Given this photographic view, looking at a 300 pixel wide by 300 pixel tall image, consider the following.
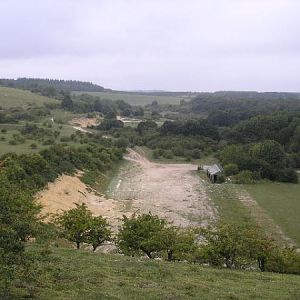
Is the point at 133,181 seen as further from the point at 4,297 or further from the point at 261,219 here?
the point at 4,297

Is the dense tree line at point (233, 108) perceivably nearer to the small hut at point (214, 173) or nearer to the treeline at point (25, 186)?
the small hut at point (214, 173)

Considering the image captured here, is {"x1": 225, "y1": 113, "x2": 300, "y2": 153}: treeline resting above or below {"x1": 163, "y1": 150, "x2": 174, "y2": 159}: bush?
above

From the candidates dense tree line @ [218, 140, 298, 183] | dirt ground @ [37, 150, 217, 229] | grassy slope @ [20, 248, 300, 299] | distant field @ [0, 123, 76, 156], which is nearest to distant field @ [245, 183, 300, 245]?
dense tree line @ [218, 140, 298, 183]

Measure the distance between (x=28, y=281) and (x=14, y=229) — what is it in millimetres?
2469

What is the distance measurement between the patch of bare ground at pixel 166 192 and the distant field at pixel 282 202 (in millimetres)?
5068

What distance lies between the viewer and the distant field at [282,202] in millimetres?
34678

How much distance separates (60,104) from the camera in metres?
121

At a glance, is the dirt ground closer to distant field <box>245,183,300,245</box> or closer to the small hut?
the small hut

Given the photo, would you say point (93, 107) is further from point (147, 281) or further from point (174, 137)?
point (147, 281)

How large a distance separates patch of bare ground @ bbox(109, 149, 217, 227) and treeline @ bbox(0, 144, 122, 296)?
487 cm

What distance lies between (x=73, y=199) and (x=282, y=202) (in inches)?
762

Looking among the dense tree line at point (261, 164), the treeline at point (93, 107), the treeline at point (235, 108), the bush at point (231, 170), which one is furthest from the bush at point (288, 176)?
the treeline at point (93, 107)

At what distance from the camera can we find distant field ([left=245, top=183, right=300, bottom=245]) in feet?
114

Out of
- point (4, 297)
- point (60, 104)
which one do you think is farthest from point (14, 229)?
point (60, 104)
